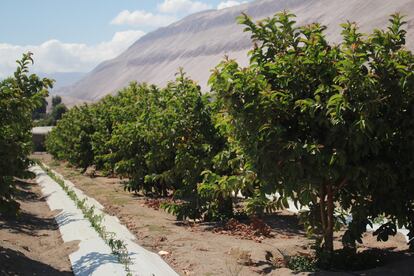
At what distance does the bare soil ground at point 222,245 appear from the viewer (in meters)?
6.76

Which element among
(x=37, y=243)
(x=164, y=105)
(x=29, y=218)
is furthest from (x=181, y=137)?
(x=29, y=218)

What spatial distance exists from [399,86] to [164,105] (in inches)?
325

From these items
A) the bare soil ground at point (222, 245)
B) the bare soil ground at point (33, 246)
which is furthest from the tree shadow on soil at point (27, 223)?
the bare soil ground at point (222, 245)

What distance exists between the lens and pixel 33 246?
363 inches

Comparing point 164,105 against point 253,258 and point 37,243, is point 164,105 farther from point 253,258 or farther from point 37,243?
point 253,258

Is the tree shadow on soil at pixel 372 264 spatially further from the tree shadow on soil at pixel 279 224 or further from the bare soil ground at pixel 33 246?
the bare soil ground at pixel 33 246

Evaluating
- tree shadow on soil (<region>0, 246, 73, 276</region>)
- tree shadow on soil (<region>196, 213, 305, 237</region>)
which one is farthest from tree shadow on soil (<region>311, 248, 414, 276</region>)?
tree shadow on soil (<region>0, 246, 73, 276</region>)

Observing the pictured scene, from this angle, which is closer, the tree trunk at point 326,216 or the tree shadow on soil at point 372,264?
the tree shadow on soil at point 372,264

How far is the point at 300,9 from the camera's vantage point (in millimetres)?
157250

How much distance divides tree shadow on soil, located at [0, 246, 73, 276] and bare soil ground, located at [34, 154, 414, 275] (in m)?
1.75

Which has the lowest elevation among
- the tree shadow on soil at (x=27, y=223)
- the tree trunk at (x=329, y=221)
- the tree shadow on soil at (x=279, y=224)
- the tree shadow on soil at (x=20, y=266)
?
the tree shadow on soil at (x=279, y=224)

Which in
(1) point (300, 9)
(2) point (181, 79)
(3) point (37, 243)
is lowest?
(3) point (37, 243)

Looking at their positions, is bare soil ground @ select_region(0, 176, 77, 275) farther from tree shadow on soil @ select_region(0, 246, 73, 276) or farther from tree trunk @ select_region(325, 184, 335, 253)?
tree trunk @ select_region(325, 184, 335, 253)

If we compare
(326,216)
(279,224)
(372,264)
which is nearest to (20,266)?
(326,216)
